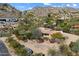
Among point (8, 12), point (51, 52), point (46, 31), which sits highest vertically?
point (8, 12)

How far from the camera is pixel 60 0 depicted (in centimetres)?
124

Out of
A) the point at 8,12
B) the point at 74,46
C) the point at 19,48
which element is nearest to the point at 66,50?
the point at 74,46

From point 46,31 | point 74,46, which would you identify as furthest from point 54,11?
point 74,46

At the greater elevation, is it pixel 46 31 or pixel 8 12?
pixel 8 12

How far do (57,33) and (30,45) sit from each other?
21cm

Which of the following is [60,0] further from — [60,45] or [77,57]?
[77,57]

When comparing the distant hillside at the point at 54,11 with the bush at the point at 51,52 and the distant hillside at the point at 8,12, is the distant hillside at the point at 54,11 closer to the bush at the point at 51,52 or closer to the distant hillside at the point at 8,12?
the distant hillside at the point at 8,12

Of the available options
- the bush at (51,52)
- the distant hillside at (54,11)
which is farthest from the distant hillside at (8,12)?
the bush at (51,52)

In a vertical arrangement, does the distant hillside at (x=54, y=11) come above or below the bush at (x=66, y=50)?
above

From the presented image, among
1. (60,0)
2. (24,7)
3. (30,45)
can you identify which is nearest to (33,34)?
(30,45)

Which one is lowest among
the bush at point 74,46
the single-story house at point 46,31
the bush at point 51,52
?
the bush at point 51,52

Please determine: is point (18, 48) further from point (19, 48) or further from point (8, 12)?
point (8, 12)

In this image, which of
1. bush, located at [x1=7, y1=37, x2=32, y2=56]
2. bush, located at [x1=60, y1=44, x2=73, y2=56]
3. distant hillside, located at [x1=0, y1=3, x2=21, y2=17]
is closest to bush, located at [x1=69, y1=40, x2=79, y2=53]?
bush, located at [x1=60, y1=44, x2=73, y2=56]

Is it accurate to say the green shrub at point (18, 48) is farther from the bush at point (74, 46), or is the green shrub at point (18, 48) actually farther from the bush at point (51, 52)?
A: the bush at point (74, 46)
